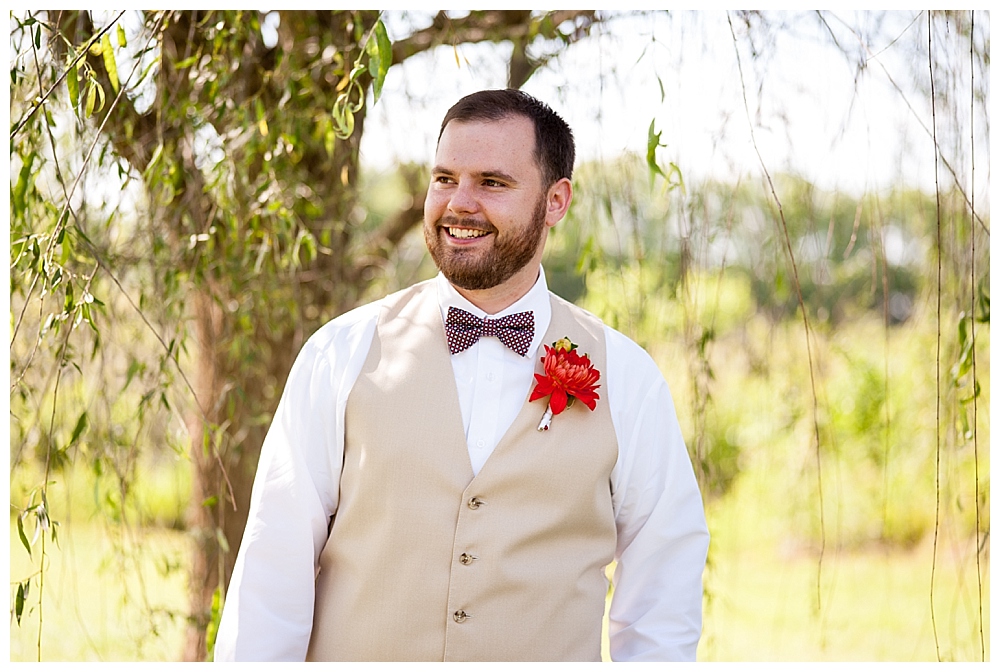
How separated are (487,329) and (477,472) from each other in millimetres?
254

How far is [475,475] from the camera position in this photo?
151 cm

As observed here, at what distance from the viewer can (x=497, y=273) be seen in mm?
1611

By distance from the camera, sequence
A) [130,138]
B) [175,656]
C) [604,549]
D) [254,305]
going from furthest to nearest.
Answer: [175,656] → [254,305] → [130,138] → [604,549]

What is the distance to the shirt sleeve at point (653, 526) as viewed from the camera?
1614 millimetres

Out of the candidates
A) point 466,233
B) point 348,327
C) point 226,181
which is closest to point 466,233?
point 466,233

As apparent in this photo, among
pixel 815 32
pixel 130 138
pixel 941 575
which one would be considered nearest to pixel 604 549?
pixel 815 32

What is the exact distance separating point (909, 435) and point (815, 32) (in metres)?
3.33

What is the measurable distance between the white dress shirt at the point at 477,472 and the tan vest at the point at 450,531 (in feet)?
0.12

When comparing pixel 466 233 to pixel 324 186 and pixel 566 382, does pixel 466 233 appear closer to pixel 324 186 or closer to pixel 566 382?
pixel 566 382

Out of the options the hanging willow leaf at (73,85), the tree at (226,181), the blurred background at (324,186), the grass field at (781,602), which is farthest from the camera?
the grass field at (781,602)

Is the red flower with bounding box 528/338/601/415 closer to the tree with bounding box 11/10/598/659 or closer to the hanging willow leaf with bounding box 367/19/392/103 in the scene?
the hanging willow leaf with bounding box 367/19/392/103

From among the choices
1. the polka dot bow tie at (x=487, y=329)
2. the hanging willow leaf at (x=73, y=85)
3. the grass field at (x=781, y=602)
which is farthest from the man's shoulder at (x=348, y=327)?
the grass field at (x=781, y=602)

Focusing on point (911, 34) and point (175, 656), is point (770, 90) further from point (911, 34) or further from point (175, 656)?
point (175, 656)

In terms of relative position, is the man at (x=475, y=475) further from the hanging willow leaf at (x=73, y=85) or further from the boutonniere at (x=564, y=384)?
the hanging willow leaf at (x=73, y=85)
